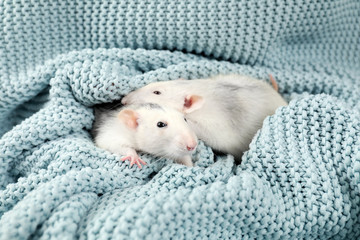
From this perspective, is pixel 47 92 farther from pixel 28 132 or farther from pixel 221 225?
pixel 221 225

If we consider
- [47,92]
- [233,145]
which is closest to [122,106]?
[47,92]

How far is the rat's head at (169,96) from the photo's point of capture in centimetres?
153

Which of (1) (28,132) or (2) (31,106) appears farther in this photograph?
(2) (31,106)

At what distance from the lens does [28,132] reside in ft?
Result: 4.60

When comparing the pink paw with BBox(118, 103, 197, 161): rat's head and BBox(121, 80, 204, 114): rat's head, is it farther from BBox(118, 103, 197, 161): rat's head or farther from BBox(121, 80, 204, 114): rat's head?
BBox(121, 80, 204, 114): rat's head

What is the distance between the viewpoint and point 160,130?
141 centimetres

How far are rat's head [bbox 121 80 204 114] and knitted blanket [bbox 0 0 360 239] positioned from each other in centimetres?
5

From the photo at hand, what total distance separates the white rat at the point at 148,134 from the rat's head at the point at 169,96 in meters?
0.03

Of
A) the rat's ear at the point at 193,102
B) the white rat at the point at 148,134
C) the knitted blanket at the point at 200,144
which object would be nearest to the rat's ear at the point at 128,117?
the white rat at the point at 148,134

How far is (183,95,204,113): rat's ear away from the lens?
1.52 m

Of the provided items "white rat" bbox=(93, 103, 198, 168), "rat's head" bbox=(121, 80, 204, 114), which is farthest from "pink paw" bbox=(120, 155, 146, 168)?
"rat's head" bbox=(121, 80, 204, 114)

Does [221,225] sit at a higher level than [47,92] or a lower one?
lower

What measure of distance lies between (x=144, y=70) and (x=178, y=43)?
20cm

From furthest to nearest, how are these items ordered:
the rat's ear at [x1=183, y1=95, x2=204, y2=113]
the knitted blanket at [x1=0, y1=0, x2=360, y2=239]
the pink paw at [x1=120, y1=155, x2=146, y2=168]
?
the rat's ear at [x1=183, y1=95, x2=204, y2=113], the pink paw at [x1=120, y1=155, x2=146, y2=168], the knitted blanket at [x1=0, y1=0, x2=360, y2=239]
